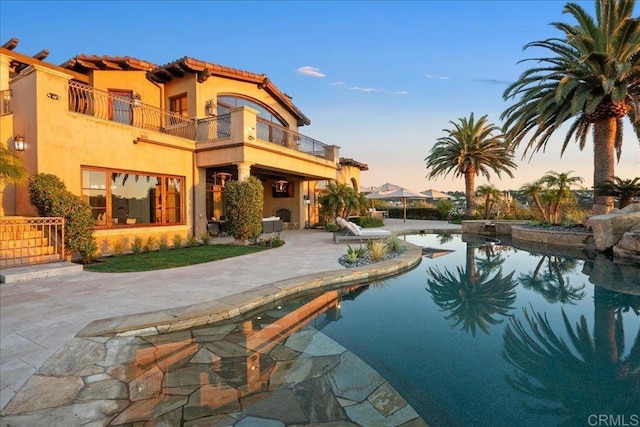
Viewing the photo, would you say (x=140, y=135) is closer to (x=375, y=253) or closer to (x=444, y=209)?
(x=375, y=253)

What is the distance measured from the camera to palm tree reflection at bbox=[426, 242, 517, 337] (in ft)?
16.8

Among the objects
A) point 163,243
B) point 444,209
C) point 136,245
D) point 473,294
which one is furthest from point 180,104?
point 444,209

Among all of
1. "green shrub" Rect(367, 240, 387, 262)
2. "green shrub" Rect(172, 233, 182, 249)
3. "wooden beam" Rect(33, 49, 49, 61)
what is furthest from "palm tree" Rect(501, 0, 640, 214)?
"wooden beam" Rect(33, 49, 49, 61)

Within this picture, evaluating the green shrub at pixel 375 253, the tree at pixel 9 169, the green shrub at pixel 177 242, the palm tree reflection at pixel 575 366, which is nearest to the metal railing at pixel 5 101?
the tree at pixel 9 169

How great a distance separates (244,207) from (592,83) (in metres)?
15.0

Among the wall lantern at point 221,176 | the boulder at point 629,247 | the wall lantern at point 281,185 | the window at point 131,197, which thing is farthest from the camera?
the wall lantern at point 281,185

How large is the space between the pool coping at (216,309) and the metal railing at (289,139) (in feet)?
29.1

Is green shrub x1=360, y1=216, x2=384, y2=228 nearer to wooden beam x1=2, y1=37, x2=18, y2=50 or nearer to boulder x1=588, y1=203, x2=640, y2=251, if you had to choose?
boulder x1=588, y1=203, x2=640, y2=251

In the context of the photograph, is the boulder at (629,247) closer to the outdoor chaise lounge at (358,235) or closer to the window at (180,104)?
the outdoor chaise lounge at (358,235)

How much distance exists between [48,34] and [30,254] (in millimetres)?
13536

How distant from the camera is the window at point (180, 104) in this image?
14.8 meters

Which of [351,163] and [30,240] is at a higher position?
[351,163]

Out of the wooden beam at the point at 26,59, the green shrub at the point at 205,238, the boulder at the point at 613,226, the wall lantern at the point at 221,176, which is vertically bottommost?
the green shrub at the point at 205,238

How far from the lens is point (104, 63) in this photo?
1352cm
